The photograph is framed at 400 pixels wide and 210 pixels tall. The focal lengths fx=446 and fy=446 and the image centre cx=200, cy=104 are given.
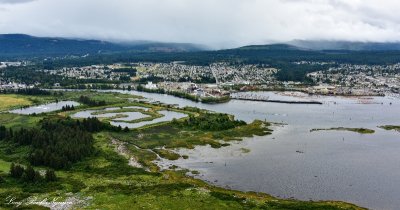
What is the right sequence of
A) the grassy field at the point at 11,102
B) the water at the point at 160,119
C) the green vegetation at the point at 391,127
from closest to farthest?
1. the water at the point at 160,119
2. the green vegetation at the point at 391,127
3. the grassy field at the point at 11,102

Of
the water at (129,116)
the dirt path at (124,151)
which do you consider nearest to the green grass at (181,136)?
the dirt path at (124,151)

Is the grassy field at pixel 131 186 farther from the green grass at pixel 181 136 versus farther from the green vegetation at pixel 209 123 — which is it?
the green vegetation at pixel 209 123

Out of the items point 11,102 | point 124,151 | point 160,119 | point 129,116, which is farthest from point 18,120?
point 124,151

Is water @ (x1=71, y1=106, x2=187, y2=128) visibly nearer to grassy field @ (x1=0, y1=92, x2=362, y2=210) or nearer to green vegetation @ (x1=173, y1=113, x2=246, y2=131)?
green vegetation @ (x1=173, y1=113, x2=246, y2=131)

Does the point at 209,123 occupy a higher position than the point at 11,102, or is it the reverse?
the point at 209,123

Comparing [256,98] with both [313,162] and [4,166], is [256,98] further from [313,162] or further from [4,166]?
[4,166]

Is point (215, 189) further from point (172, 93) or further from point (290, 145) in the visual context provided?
point (172, 93)
